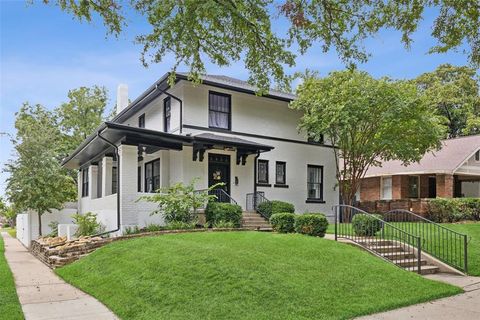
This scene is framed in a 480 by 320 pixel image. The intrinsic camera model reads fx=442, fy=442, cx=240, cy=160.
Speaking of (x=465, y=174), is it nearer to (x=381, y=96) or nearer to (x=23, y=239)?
(x=381, y=96)

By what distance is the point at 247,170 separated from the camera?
20000 mm

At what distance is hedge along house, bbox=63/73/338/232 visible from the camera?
15664mm

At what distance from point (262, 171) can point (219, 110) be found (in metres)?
3.63

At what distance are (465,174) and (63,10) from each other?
2477 cm

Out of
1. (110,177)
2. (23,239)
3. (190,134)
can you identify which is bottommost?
(23,239)

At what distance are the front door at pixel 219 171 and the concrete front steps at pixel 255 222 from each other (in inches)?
47.1

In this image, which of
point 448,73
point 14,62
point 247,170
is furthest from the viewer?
point 448,73

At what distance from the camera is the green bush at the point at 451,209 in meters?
20.3

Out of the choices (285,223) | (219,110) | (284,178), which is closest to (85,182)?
(219,110)

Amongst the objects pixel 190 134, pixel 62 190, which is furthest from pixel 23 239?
pixel 190 134

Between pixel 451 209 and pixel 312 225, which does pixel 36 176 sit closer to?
pixel 312 225

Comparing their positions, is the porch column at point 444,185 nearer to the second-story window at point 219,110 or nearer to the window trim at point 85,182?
the second-story window at point 219,110

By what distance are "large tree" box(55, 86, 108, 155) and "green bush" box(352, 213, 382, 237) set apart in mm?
29300

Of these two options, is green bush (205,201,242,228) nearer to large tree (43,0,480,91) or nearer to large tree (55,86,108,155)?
large tree (43,0,480,91)
